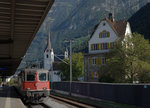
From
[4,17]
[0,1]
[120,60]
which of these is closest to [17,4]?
[0,1]

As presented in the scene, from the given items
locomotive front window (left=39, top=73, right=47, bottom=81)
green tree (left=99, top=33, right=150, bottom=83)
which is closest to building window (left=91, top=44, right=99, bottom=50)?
green tree (left=99, top=33, right=150, bottom=83)

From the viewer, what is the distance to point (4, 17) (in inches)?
706

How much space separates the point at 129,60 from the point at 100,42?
67.9ft

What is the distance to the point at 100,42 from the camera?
6219 centimetres

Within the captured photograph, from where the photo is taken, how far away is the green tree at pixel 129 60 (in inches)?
1638

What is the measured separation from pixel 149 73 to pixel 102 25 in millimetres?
24450

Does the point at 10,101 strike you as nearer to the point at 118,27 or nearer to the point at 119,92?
the point at 119,92

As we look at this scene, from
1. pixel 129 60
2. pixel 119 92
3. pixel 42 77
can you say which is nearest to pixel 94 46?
pixel 129 60

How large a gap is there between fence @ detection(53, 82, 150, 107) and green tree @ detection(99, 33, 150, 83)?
13.5 meters

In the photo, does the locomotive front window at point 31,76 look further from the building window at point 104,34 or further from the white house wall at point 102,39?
the building window at point 104,34

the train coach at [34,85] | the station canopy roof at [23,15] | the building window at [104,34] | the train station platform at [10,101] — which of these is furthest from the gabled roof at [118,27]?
the train coach at [34,85]

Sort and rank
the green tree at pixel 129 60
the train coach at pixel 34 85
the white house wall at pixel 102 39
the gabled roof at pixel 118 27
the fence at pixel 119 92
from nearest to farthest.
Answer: the fence at pixel 119 92 → the train coach at pixel 34 85 → the green tree at pixel 129 60 → the white house wall at pixel 102 39 → the gabled roof at pixel 118 27

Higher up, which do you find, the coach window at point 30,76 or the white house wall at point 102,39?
the white house wall at point 102,39

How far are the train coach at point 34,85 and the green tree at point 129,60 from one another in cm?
2118
